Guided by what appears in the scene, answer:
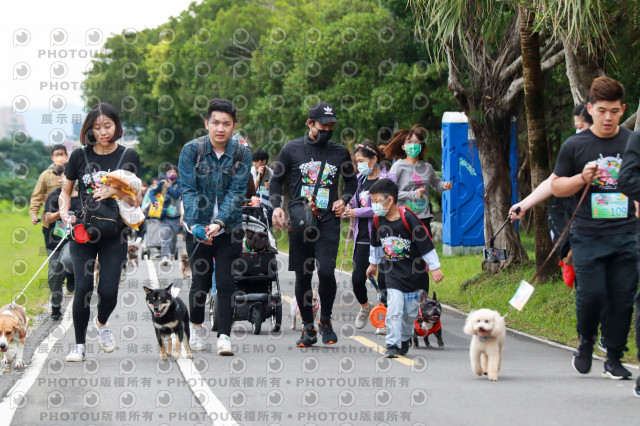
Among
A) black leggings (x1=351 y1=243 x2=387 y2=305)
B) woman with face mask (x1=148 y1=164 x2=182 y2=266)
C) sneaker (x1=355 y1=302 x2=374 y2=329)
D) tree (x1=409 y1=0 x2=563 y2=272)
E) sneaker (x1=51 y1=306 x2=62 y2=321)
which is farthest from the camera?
woman with face mask (x1=148 y1=164 x2=182 y2=266)

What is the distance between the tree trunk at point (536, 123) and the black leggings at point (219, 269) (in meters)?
6.08

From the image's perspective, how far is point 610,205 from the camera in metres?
7.99

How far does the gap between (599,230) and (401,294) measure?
2306mm

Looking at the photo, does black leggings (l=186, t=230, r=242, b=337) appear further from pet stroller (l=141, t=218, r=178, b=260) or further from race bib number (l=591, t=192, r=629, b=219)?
pet stroller (l=141, t=218, r=178, b=260)

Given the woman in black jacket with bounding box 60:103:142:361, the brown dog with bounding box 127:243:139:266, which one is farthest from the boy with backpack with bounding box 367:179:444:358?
the brown dog with bounding box 127:243:139:266

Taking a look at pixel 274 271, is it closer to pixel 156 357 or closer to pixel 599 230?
pixel 156 357

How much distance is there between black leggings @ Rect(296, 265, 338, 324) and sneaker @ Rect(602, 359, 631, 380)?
300cm

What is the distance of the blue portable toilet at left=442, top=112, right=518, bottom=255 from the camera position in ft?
80.8

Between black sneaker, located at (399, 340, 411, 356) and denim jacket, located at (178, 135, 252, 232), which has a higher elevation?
denim jacket, located at (178, 135, 252, 232)

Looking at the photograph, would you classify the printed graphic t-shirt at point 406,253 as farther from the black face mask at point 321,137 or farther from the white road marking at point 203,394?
the white road marking at point 203,394

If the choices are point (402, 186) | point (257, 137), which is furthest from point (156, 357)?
point (257, 137)

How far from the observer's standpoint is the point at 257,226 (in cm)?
1176

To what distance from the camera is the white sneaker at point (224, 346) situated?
31.8 ft

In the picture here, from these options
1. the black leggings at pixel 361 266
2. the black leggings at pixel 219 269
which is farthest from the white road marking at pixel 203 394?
the black leggings at pixel 361 266
